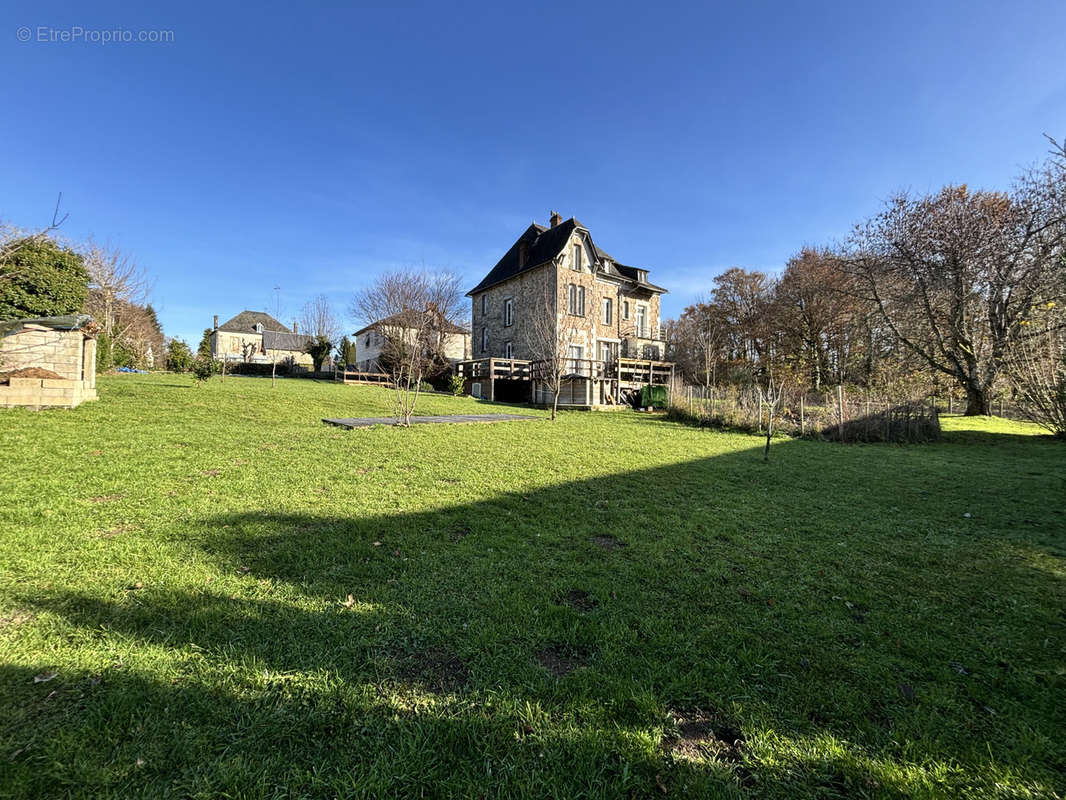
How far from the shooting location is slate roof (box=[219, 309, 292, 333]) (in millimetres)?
54281

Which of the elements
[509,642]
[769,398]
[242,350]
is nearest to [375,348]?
[242,350]

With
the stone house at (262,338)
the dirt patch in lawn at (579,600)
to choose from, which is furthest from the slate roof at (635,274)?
the stone house at (262,338)

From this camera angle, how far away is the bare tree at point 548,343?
1553 centimetres

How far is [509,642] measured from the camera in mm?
2326

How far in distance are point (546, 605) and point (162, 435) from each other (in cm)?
822

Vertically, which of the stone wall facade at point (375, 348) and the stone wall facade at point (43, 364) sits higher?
the stone wall facade at point (375, 348)

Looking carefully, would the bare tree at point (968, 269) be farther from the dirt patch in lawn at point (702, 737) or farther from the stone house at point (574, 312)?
the dirt patch in lawn at point (702, 737)

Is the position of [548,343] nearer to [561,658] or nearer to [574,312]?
[574,312]

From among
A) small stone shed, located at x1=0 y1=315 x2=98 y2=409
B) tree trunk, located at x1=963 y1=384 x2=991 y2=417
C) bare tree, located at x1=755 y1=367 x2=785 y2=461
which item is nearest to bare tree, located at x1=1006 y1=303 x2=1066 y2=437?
tree trunk, located at x1=963 y1=384 x2=991 y2=417

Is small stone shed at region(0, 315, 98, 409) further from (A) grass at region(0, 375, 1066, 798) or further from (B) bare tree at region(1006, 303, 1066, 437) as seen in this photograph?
(B) bare tree at region(1006, 303, 1066, 437)

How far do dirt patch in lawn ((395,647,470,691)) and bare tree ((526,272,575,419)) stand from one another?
12.1 meters

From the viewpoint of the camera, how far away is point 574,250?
957 inches

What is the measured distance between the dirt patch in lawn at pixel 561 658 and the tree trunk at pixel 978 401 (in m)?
21.8

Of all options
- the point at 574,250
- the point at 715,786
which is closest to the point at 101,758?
the point at 715,786
